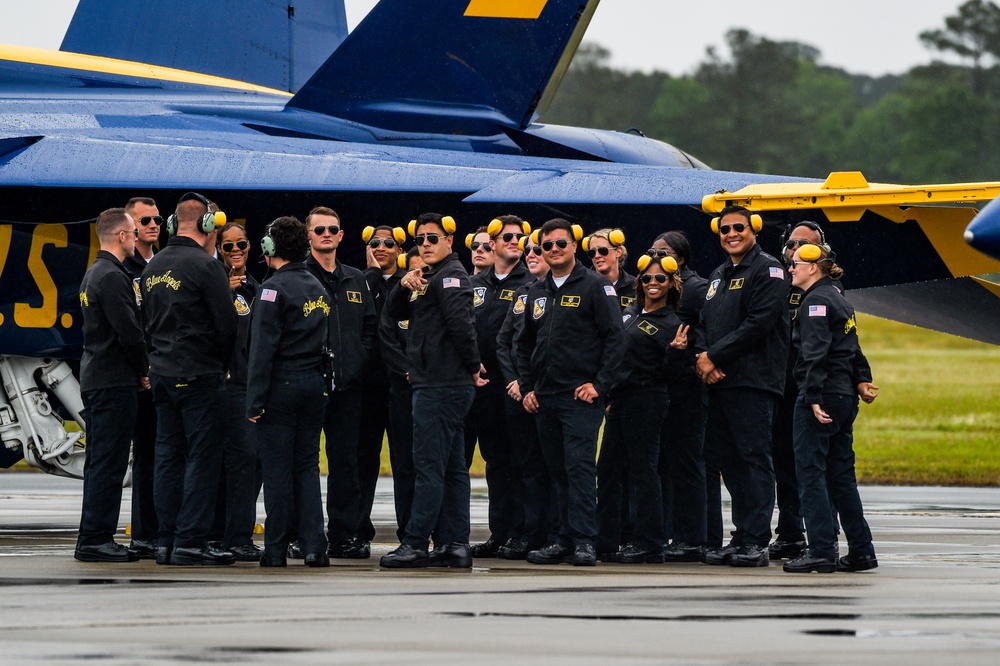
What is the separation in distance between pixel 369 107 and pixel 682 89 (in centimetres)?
4665

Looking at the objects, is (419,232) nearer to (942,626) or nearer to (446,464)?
(446,464)

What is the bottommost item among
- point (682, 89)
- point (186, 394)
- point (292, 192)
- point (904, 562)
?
point (904, 562)

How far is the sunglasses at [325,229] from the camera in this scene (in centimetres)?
804

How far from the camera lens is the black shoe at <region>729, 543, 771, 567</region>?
8070 mm

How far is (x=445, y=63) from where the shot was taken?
1149 cm

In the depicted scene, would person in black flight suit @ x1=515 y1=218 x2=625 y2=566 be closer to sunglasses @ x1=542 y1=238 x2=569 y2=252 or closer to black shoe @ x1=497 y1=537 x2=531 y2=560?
sunglasses @ x1=542 y1=238 x2=569 y2=252

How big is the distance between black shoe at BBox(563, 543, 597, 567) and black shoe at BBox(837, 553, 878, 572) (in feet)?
4.14

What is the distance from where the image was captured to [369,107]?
37.5 feet

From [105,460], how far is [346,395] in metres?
1.30

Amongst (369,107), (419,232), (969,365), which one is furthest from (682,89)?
(419,232)

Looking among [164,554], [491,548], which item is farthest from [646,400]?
[164,554]

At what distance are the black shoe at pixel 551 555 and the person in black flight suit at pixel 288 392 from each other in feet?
3.63

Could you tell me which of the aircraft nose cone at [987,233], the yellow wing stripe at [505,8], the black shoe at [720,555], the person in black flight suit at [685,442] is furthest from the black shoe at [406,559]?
the yellow wing stripe at [505,8]

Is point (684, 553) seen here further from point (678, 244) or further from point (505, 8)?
point (505, 8)
